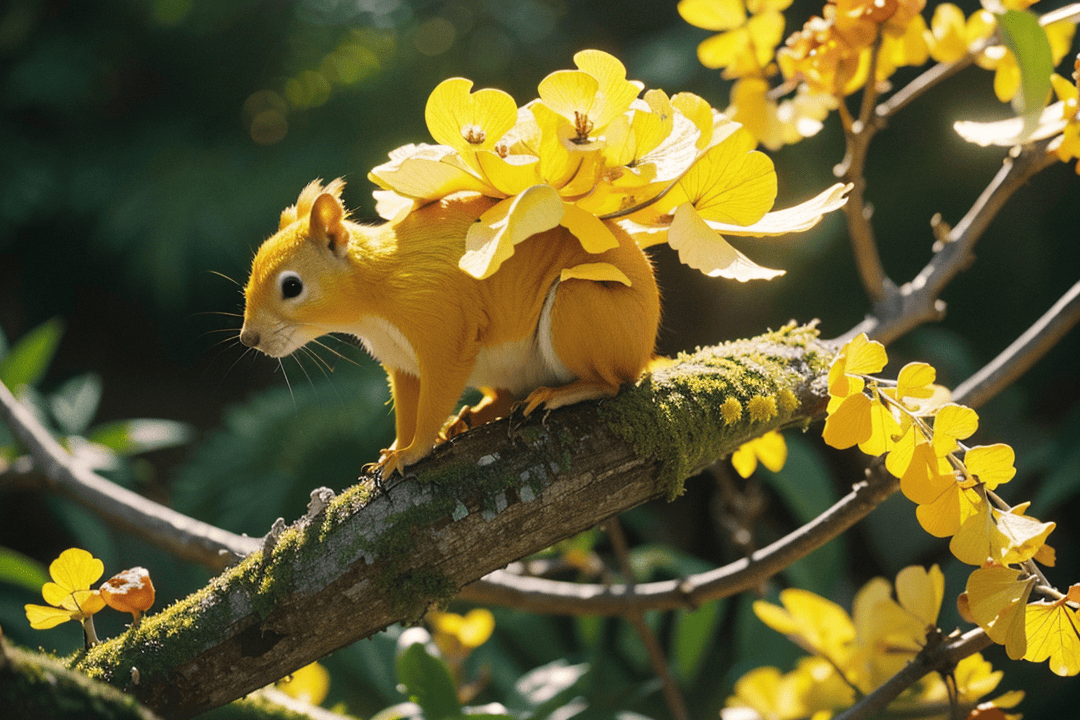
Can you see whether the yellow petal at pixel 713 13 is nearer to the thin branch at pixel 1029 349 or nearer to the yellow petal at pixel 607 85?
the yellow petal at pixel 607 85

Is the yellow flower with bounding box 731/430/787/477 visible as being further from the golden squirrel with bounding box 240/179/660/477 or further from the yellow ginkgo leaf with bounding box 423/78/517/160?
the yellow ginkgo leaf with bounding box 423/78/517/160

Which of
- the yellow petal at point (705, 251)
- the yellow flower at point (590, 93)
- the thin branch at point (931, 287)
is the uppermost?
the yellow flower at point (590, 93)

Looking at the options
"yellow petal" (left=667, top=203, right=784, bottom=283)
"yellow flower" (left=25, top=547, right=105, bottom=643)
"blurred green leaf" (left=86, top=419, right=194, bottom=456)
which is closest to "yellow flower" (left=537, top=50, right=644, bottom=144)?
"yellow petal" (left=667, top=203, right=784, bottom=283)

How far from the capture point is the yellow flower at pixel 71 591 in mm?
663

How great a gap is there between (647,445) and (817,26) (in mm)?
549

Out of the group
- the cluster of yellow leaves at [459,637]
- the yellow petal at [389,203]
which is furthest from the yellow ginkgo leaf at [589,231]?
the cluster of yellow leaves at [459,637]

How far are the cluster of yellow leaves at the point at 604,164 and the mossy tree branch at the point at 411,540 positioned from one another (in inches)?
6.4

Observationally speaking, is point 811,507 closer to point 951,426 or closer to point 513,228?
point 951,426

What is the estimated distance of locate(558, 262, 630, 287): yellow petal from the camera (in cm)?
71

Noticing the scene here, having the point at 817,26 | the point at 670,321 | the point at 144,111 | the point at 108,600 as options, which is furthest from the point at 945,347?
the point at 144,111

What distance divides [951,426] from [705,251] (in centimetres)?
23

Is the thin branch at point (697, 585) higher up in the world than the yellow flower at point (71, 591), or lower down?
lower down

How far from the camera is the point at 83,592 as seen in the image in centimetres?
68

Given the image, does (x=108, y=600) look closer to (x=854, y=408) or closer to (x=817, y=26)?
(x=854, y=408)
